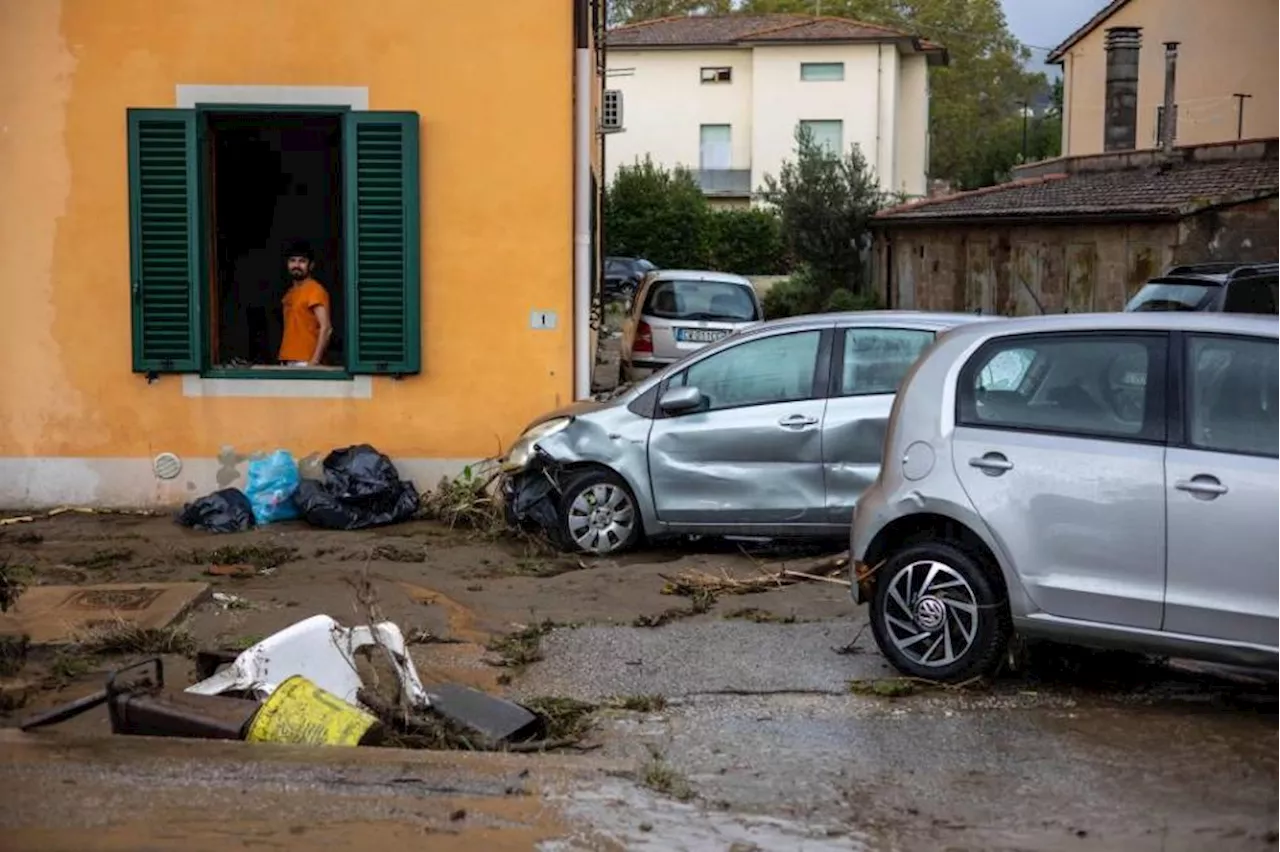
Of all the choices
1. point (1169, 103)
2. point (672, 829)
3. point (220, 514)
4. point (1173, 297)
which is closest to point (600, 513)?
point (220, 514)

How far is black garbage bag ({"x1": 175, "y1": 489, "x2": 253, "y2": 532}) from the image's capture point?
1159 cm

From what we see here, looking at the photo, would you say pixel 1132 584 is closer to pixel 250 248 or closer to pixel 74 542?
pixel 74 542

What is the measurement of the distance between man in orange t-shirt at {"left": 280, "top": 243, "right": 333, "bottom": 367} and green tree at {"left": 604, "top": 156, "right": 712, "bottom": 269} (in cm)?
3489

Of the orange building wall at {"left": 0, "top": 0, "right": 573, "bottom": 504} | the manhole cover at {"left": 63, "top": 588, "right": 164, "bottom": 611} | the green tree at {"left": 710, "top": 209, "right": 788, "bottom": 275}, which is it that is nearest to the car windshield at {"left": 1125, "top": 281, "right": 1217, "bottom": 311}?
the orange building wall at {"left": 0, "top": 0, "right": 573, "bottom": 504}

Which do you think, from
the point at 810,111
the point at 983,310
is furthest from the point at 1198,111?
the point at 810,111

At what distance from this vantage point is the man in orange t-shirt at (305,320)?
12.7 meters

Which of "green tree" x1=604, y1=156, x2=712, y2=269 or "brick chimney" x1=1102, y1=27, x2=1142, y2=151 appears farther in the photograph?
"green tree" x1=604, y1=156, x2=712, y2=269

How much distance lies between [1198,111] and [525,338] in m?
28.2

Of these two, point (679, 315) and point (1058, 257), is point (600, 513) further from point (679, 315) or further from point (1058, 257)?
point (1058, 257)

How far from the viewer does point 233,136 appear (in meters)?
15.2

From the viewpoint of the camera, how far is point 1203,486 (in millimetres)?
6645

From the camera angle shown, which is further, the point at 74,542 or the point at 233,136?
the point at 233,136

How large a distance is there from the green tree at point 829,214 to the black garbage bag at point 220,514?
2574cm

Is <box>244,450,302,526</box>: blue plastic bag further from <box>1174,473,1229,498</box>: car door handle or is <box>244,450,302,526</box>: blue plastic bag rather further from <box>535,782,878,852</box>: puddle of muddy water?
<box>1174,473,1229,498</box>: car door handle
